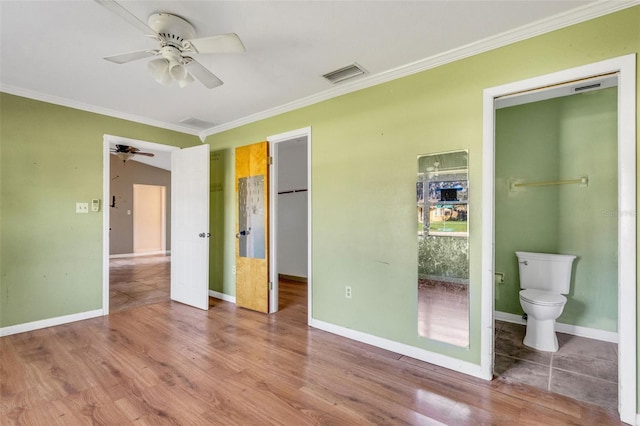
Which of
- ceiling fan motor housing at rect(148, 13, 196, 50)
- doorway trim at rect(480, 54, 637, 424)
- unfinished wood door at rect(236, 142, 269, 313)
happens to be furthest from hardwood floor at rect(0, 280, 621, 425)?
ceiling fan motor housing at rect(148, 13, 196, 50)

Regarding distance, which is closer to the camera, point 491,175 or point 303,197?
point 491,175

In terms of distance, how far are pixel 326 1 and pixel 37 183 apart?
361 cm

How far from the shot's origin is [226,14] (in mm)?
1969

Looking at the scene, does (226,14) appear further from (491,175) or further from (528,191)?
(528,191)

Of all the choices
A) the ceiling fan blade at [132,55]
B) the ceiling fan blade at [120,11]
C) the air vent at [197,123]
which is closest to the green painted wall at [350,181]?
the air vent at [197,123]

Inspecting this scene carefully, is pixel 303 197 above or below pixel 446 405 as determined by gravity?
above

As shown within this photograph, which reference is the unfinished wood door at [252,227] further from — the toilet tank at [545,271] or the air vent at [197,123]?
the toilet tank at [545,271]

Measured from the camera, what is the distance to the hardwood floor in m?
1.86

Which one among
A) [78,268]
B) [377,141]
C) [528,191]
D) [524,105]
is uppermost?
[524,105]

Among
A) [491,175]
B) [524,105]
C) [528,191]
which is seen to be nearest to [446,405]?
[491,175]

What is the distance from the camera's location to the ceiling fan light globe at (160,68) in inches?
83.0

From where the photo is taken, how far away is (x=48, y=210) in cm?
338

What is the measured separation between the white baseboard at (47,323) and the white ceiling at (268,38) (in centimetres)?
247

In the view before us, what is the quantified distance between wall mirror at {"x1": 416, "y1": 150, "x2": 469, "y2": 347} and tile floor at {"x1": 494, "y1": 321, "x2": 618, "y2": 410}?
528mm
